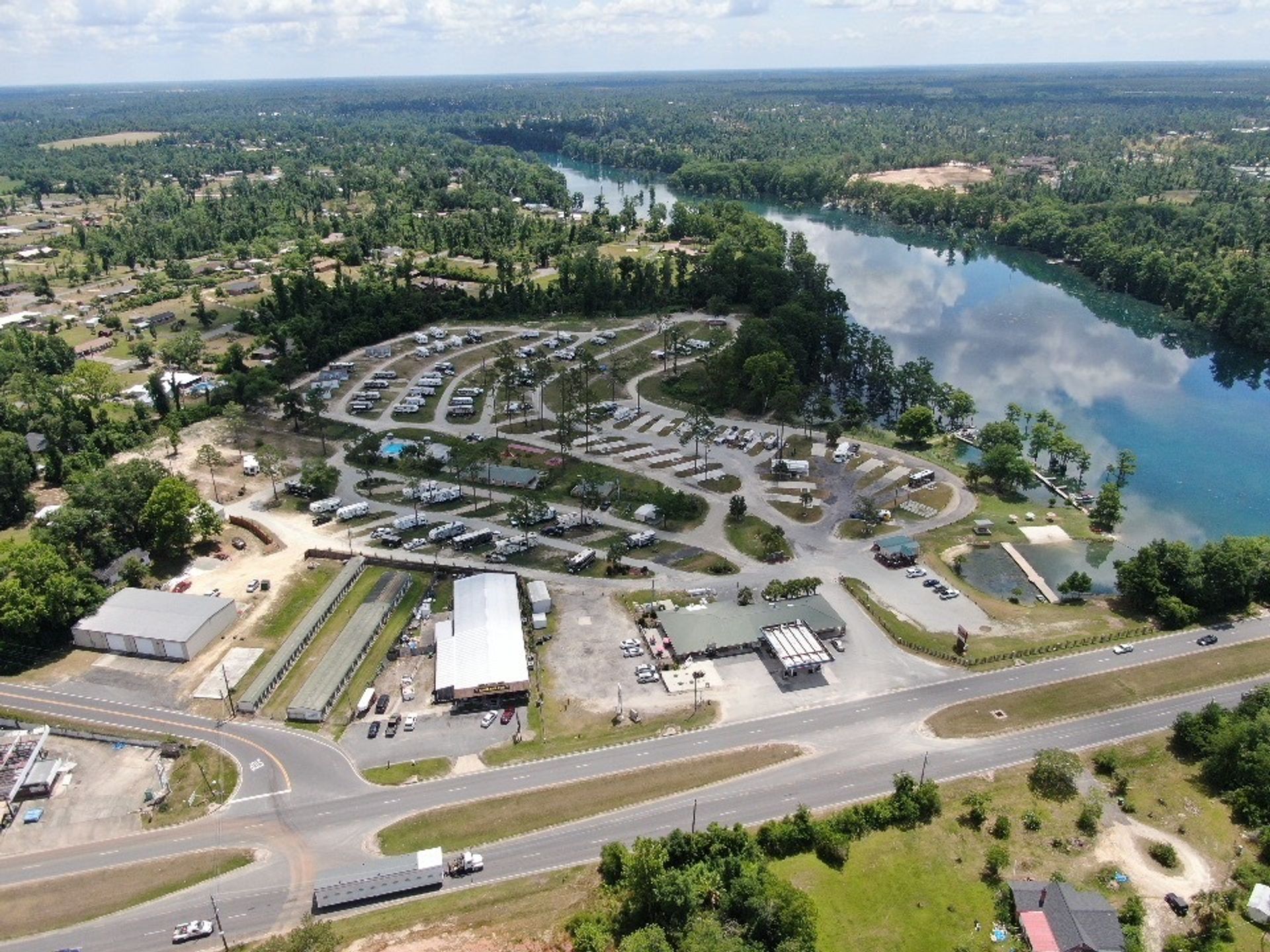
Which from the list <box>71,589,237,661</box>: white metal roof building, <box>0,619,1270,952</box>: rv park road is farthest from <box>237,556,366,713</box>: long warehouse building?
<box>71,589,237,661</box>: white metal roof building

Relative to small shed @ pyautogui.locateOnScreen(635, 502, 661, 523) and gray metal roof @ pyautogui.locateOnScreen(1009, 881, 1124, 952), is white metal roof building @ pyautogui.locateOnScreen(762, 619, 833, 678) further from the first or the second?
small shed @ pyautogui.locateOnScreen(635, 502, 661, 523)

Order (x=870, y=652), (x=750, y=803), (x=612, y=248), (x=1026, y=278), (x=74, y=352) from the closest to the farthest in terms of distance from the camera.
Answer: (x=750, y=803)
(x=870, y=652)
(x=74, y=352)
(x=1026, y=278)
(x=612, y=248)

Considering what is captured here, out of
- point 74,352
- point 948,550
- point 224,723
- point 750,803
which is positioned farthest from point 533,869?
point 74,352

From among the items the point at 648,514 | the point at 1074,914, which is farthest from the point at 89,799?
the point at 1074,914

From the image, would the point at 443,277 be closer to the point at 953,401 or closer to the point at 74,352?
the point at 74,352

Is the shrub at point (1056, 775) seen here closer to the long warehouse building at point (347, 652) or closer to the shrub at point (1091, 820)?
the shrub at point (1091, 820)

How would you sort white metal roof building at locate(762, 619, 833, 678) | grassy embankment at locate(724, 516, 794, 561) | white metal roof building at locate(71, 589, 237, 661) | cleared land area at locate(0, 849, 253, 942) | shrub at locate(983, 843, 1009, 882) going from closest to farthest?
1. cleared land area at locate(0, 849, 253, 942)
2. shrub at locate(983, 843, 1009, 882)
3. white metal roof building at locate(762, 619, 833, 678)
4. white metal roof building at locate(71, 589, 237, 661)
5. grassy embankment at locate(724, 516, 794, 561)

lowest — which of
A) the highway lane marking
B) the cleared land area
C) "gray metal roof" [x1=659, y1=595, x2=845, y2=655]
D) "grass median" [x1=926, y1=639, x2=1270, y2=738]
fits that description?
"grass median" [x1=926, y1=639, x2=1270, y2=738]

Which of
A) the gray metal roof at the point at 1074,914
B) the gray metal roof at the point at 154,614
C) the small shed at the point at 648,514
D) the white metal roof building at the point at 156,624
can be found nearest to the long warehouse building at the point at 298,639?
the white metal roof building at the point at 156,624
